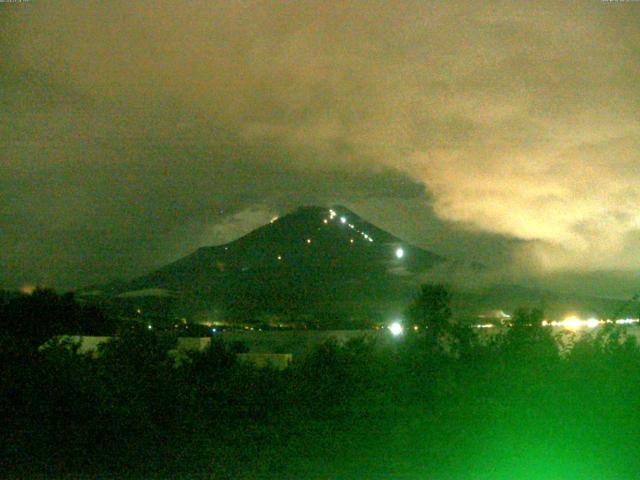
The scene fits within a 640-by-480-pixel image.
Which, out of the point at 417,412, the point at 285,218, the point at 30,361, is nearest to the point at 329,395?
the point at 417,412

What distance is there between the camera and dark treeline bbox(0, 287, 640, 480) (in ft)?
29.9

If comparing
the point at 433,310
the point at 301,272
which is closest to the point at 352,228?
the point at 301,272

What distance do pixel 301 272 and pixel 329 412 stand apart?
18691mm

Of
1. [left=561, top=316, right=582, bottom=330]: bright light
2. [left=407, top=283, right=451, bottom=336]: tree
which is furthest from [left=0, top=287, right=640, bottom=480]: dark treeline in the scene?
[left=561, top=316, right=582, bottom=330]: bright light

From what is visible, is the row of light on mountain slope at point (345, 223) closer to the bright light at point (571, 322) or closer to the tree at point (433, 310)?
the tree at point (433, 310)

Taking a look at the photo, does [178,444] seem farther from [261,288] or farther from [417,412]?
[261,288]

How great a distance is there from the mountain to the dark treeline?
443 inches

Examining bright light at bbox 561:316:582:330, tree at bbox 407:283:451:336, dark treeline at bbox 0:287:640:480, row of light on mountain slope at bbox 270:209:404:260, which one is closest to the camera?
dark treeline at bbox 0:287:640:480

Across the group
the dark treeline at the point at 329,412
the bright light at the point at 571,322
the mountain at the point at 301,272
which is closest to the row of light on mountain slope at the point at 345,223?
the mountain at the point at 301,272

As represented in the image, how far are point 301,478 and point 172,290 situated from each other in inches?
903

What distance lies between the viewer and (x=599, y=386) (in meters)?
10.9

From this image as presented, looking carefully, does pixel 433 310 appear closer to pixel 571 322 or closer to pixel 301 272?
pixel 571 322

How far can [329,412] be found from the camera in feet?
34.8

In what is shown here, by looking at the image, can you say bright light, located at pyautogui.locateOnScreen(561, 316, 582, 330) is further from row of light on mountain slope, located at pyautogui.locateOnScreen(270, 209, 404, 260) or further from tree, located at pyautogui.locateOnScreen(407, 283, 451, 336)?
row of light on mountain slope, located at pyautogui.locateOnScreen(270, 209, 404, 260)
